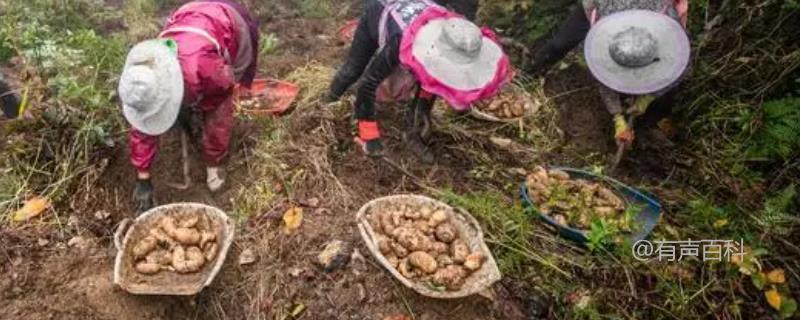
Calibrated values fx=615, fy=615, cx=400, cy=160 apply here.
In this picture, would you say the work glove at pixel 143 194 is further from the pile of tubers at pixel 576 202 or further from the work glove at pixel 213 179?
the pile of tubers at pixel 576 202

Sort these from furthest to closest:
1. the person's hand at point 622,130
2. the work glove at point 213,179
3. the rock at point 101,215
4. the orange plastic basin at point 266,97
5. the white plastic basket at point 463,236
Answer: the orange plastic basin at point 266,97
the person's hand at point 622,130
the work glove at point 213,179
the rock at point 101,215
the white plastic basket at point 463,236

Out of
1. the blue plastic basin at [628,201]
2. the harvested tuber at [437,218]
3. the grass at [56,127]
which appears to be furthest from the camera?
the grass at [56,127]

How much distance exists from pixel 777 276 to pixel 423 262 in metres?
1.83

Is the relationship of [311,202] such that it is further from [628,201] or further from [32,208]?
[628,201]

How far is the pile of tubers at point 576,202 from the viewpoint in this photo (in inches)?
125

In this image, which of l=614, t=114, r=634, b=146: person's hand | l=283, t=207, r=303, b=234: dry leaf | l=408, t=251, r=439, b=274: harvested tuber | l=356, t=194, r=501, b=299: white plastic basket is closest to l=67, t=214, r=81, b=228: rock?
l=283, t=207, r=303, b=234: dry leaf

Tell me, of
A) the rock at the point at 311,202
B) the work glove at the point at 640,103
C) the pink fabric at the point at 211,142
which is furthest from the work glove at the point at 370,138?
the work glove at the point at 640,103

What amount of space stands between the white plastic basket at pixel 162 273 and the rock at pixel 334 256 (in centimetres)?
45

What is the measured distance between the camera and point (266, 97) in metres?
4.37

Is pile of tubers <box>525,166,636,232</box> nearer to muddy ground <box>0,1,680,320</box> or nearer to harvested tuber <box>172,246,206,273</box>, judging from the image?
muddy ground <box>0,1,680,320</box>

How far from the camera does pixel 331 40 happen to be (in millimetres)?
5551

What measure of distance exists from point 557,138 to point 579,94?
1.88 ft

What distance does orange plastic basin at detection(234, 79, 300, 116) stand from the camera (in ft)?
13.5

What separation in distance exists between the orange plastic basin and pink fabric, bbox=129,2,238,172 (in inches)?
23.1
